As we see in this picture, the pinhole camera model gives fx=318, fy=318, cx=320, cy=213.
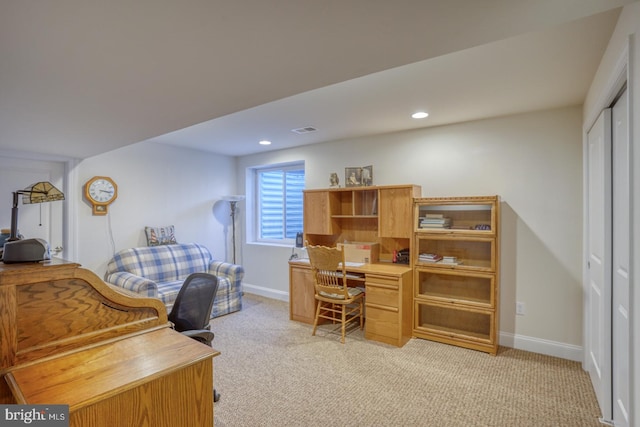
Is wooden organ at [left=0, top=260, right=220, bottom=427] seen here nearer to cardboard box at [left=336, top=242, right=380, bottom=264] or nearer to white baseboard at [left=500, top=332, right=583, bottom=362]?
cardboard box at [left=336, top=242, right=380, bottom=264]

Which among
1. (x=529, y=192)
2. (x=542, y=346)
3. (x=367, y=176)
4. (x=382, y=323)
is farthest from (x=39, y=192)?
(x=542, y=346)

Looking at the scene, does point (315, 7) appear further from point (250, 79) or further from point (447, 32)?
point (250, 79)

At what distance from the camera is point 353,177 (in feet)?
13.3

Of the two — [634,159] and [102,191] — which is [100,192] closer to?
[102,191]

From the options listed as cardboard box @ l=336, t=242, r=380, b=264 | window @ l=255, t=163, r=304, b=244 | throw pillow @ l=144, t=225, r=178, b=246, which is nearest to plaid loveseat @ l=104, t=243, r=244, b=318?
throw pillow @ l=144, t=225, r=178, b=246

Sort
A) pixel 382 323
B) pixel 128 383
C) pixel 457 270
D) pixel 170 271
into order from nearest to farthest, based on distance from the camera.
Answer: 1. pixel 128 383
2. pixel 457 270
3. pixel 382 323
4. pixel 170 271

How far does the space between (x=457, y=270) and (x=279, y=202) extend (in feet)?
9.86

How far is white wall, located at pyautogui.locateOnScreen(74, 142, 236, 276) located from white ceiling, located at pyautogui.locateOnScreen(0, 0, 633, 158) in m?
1.14

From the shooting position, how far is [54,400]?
99 cm

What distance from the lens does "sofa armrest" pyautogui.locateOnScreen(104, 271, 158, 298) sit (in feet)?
11.0

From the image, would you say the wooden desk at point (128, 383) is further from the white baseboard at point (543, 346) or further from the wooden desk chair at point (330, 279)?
the white baseboard at point (543, 346)

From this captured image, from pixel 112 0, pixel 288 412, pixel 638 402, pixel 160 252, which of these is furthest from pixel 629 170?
pixel 160 252

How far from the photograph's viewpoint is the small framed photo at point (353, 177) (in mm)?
4035

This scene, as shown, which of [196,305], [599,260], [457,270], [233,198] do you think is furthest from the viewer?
[233,198]
